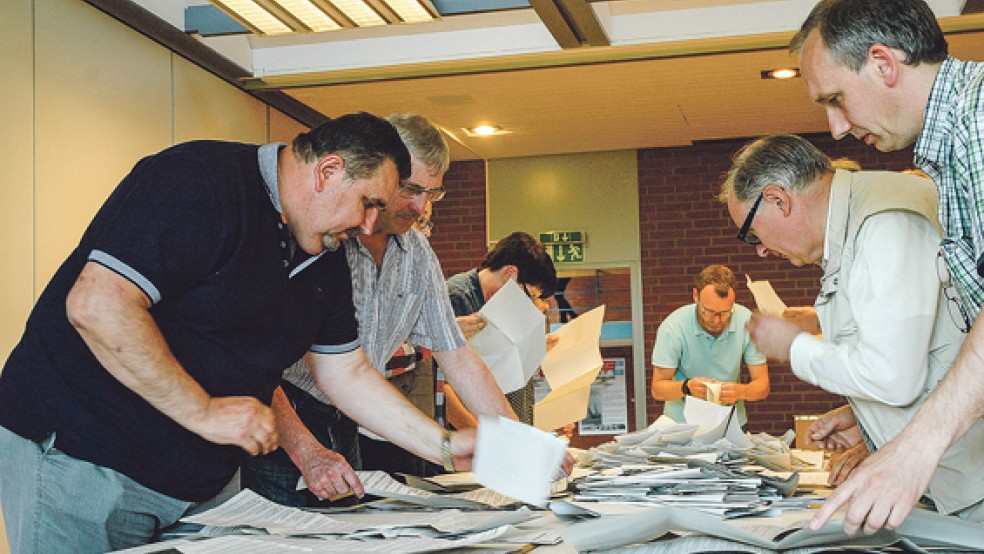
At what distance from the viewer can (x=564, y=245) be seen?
783 cm

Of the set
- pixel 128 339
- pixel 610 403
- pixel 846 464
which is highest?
pixel 128 339

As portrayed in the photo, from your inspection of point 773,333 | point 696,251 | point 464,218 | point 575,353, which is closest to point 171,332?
point 773,333

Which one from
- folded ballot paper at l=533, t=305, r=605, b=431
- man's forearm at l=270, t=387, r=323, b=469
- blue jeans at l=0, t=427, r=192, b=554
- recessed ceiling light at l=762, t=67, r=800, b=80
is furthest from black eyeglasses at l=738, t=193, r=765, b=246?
recessed ceiling light at l=762, t=67, r=800, b=80

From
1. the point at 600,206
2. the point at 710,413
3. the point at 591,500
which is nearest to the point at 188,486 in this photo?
the point at 591,500

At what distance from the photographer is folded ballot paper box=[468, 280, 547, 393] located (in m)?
3.41

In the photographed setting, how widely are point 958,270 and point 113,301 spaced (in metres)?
1.42

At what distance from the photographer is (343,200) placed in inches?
80.0

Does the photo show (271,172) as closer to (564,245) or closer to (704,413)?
(704,413)

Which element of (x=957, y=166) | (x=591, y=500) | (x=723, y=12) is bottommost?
(x=591, y=500)

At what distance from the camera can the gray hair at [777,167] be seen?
7.25 feet

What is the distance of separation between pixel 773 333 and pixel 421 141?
1.03m

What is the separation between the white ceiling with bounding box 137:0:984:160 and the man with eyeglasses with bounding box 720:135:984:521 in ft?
6.79

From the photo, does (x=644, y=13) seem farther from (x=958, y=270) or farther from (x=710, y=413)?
(x=958, y=270)

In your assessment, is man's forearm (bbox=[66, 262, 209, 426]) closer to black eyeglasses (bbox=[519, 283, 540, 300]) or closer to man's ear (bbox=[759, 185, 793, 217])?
man's ear (bbox=[759, 185, 793, 217])
